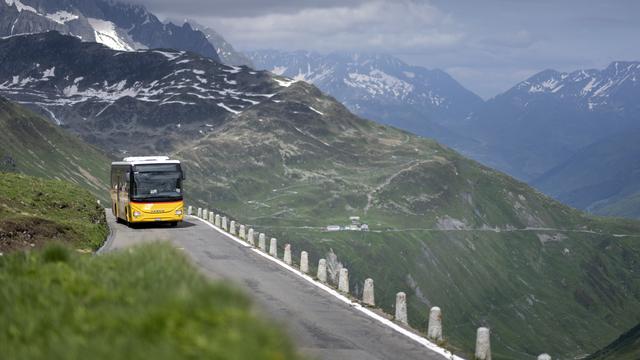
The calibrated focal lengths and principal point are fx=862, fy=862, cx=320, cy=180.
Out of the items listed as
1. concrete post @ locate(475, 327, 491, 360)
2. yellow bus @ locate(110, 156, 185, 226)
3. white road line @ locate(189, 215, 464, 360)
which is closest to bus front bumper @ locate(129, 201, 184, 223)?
yellow bus @ locate(110, 156, 185, 226)

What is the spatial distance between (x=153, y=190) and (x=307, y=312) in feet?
109

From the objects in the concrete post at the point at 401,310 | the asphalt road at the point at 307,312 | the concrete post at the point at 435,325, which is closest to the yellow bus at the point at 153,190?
the asphalt road at the point at 307,312

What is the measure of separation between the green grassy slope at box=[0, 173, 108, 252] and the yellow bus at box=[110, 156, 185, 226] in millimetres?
2648

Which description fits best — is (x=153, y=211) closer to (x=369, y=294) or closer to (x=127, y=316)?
(x=369, y=294)

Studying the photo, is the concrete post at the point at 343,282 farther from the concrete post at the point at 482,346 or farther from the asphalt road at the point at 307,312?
the concrete post at the point at 482,346

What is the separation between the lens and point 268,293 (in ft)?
95.5

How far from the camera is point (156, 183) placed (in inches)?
2237

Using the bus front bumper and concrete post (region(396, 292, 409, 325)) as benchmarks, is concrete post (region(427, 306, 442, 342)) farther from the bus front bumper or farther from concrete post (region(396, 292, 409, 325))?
the bus front bumper

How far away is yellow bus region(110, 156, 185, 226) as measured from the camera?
186 ft

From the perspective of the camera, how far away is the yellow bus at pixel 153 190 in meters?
56.7

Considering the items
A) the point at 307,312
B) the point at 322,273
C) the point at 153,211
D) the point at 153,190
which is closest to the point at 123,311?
the point at 307,312

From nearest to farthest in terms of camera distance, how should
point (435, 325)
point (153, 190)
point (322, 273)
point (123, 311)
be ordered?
point (123, 311), point (435, 325), point (322, 273), point (153, 190)

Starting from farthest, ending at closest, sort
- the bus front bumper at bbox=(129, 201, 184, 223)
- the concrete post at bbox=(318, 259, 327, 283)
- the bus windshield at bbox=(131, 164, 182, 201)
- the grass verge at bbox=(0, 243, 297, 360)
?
the bus front bumper at bbox=(129, 201, 184, 223) < the bus windshield at bbox=(131, 164, 182, 201) < the concrete post at bbox=(318, 259, 327, 283) < the grass verge at bbox=(0, 243, 297, 360)

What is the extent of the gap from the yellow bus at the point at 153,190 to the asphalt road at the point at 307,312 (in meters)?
10.0
